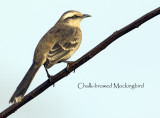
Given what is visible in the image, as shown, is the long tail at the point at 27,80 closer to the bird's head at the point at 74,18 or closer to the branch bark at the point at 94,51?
the branch bark at the point at 94,51

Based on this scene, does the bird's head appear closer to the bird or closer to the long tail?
the bird

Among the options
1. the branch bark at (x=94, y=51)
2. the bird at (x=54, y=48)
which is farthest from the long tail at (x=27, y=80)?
the branch bark at (x=94, y=51)

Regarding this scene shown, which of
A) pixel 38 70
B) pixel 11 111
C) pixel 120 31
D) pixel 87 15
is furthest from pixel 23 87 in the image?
pixel 87 15

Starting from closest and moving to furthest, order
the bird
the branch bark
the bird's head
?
the branch bark < the bird < the bird's head

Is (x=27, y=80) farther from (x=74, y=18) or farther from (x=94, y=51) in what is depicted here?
(x=74, y=18)

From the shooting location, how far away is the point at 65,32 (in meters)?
7.05

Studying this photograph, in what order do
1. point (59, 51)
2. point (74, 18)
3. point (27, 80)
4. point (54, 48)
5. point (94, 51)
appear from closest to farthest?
point (94, 51), point (27, 80), point (59, 51), point (54, 48), point (74, 18)

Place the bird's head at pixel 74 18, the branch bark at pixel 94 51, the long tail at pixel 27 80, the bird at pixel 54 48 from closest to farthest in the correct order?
the branch bark at pixel 94 51, the long tail at pixel 27 80, the bird at pixel 54 48, the bird's head at pixel 74 18

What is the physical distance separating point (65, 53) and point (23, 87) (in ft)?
4.49

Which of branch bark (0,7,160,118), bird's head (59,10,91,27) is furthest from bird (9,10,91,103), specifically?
branch bark (0,7,160,118)

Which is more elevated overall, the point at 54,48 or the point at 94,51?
the point at 54,48

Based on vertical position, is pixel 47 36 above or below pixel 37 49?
above

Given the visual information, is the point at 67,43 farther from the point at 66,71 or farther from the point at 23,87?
the point at 66,71

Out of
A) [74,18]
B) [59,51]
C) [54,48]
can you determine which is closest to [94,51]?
[59,51]
